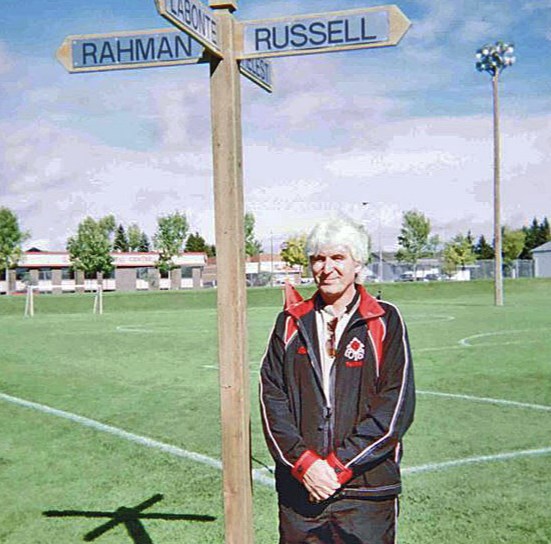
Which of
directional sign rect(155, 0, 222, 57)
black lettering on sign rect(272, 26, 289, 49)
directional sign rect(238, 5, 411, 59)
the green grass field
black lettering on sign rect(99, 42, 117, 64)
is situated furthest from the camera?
the green grass field

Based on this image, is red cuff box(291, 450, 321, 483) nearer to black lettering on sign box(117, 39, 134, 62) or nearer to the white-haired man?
the white-haired man

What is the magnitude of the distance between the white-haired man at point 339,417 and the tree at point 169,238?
81316 mm

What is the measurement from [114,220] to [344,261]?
88.9 meters

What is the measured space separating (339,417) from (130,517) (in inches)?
106

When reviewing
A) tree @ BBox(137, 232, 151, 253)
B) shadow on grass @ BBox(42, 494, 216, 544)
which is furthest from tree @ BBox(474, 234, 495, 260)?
shadow on grass @ BBox(42, 494, 216, 544)

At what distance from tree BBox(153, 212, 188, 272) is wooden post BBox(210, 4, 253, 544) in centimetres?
8105

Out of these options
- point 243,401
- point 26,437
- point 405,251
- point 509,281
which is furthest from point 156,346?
point 405,251

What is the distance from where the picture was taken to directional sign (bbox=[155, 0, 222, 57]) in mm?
3084

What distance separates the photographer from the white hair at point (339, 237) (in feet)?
11.1

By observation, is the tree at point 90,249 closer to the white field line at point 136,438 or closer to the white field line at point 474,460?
the white field line at point 136,438

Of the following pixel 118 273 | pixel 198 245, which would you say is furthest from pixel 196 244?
pixel 118 273

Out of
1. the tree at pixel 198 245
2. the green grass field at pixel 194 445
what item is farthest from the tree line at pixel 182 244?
the green grass field at pixel 194 445

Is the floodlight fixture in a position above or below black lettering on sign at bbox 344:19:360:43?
above

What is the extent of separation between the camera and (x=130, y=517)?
17.7 ft
